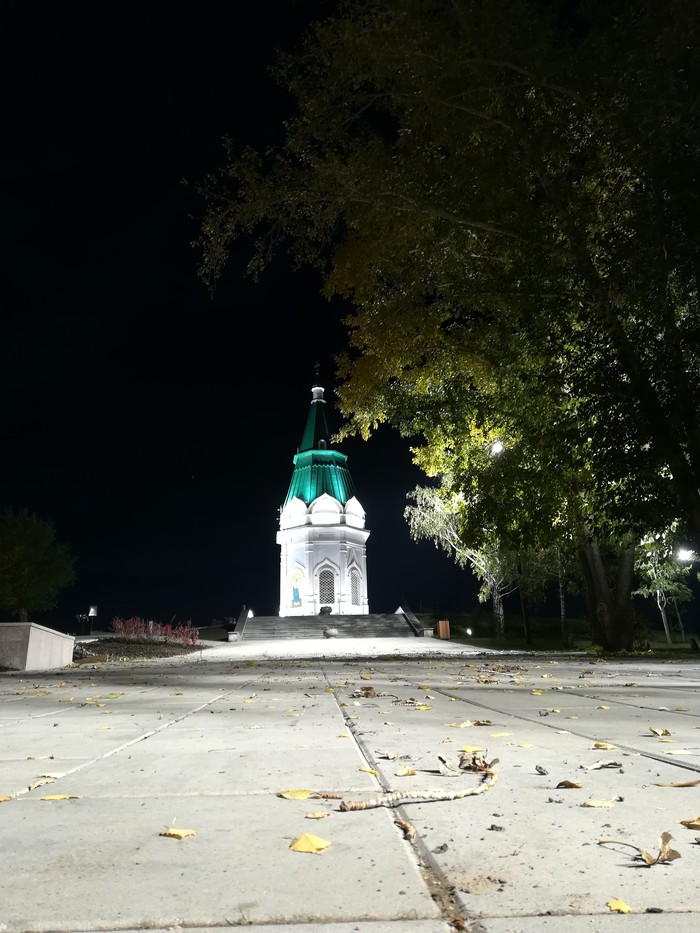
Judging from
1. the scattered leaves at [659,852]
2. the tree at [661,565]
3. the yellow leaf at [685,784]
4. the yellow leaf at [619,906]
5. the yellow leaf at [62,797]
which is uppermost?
the tree at [661,565]

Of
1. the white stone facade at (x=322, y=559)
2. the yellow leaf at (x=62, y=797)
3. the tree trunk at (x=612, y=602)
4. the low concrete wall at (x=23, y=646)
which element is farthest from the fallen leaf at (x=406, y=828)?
the white stone facade at (x=322, y=559)

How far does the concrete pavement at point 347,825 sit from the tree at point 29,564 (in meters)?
51.8

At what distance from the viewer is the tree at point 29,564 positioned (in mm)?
50594

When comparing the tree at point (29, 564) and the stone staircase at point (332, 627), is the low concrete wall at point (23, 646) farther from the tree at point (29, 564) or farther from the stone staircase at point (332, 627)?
the tree at point (29, 564)

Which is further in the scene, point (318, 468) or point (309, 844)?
point (318, 468)

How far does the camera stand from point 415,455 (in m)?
18.9

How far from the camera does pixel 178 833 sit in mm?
2010

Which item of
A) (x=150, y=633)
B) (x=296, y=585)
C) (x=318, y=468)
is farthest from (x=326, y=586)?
(x=150, y=633)

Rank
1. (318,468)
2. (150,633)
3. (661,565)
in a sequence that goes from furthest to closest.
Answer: (318,468)
(661,565)
(150,633)

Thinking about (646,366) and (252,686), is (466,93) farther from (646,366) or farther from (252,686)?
(252,686)

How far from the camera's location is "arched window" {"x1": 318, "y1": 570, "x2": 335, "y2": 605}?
5822cm

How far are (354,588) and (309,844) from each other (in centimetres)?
5885

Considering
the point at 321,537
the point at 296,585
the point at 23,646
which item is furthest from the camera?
the point at 296,585

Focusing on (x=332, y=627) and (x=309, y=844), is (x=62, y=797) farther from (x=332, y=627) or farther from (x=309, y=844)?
(x=332, y=627)
